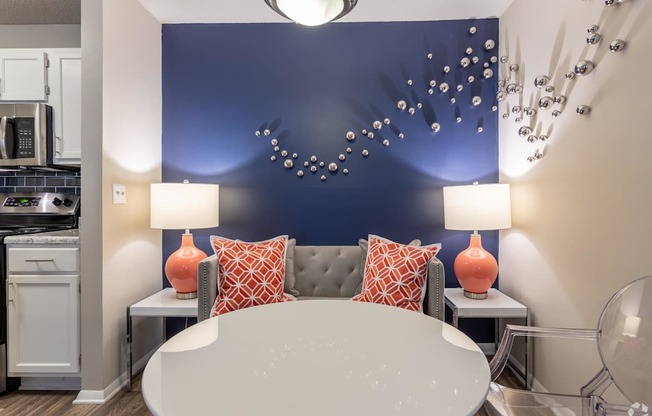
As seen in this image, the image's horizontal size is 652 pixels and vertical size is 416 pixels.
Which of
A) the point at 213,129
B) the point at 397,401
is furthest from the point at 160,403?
the point at 213,129

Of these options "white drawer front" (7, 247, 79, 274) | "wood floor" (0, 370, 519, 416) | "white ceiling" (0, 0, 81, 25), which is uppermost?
"white ceiling" (0, 0, 81, 25)

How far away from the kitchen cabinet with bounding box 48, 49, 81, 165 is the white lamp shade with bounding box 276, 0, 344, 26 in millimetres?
1959

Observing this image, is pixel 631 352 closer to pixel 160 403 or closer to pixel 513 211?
pixel 160 403

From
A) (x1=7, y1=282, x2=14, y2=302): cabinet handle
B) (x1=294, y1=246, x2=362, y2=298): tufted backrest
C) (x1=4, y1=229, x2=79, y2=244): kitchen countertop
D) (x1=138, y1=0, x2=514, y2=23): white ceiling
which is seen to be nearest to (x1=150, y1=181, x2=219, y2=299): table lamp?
(x1=4, y1=229, x2=79, y2=244): kitchen countertop

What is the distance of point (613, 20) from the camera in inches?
61.0

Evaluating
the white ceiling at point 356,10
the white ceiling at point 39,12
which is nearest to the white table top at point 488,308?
Result: the white ceiling at point 356,10

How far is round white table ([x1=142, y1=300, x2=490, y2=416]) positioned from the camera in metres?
0.77

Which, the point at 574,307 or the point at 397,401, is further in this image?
the point at 574,307

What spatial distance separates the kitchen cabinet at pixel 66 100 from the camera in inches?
99.3

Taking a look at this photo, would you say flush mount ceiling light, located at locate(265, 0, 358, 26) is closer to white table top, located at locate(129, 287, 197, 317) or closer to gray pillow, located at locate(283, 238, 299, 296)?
gray pillow, located at locate(283, 238, 299, 296)

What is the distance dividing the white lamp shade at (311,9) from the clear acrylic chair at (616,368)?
4.46 ft

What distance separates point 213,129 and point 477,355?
2.44m

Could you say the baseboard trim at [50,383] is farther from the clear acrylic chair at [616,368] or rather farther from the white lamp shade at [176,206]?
the clear acrylic chair at [616,368]

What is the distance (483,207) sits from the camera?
229 centimetres
